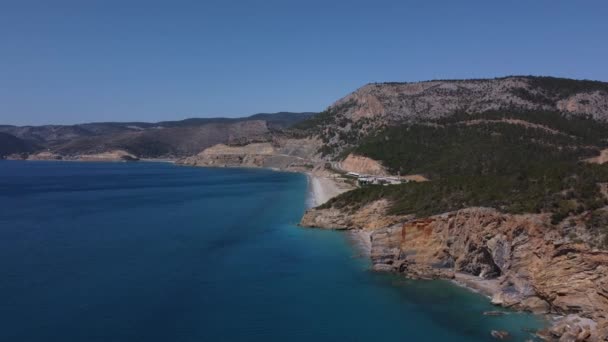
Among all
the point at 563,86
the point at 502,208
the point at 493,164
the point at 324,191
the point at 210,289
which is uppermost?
the point at 563,86

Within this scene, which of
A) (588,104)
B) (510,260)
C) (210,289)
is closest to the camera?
(510,260)

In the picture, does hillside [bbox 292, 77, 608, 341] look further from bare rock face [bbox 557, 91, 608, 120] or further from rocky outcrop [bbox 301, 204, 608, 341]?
bare rock face [bbox 557, 91, 608, 120]

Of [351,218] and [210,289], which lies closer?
[210,289]

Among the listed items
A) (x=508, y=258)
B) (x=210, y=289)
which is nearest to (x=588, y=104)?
(x=508, y=258)

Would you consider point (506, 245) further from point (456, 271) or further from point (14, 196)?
point (14, 196)

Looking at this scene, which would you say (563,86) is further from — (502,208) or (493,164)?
(502,208)

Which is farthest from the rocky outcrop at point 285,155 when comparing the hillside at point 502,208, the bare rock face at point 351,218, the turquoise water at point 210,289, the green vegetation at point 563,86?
the turquoise water at point 210,289
